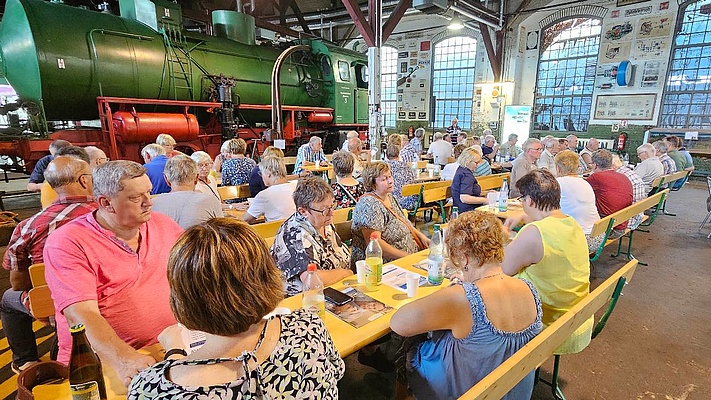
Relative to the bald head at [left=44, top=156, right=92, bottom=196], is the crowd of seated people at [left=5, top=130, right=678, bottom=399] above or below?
below

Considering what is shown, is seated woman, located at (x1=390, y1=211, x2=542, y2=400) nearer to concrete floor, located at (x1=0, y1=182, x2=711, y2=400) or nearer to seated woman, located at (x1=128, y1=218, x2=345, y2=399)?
seated woman, located at (x1=128, y1=218, x2=345, y2=399)

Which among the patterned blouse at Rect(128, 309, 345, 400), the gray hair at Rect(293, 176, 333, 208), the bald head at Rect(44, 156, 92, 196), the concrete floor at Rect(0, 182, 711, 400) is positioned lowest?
the concrete floor at Rect(0, 182, 711, 400)

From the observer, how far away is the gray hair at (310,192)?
6.57ft

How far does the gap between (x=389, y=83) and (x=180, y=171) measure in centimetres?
1486

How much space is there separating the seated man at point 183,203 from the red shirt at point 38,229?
456 millimetres

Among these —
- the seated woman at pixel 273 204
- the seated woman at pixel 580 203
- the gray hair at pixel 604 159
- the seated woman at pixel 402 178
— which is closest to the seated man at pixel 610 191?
the gray hair at pixel 604 159

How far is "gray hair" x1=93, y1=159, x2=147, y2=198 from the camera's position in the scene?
64.2 inches

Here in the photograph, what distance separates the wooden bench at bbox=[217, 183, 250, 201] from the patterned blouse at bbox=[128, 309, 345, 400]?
3548mm

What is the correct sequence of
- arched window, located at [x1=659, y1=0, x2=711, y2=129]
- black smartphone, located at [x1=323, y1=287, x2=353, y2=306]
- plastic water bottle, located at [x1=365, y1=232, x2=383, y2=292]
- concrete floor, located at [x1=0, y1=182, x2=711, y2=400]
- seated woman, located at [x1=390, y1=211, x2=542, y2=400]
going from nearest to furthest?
seated woman, located at [x1=390, y1=211, x2=542, y2=400], black smartphone, located at [x1=323, y1=287, x2=353, y2=306], plastic water bottle, located at [x1=365, y1=232, x2=383, y2=292], concrete floor, located at [x1=0, y1=182, x2=711, y2=400], arched window, located at [x1=659, y1=0, x2=711, y2=129]

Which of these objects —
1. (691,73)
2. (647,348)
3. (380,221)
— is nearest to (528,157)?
(647,348)

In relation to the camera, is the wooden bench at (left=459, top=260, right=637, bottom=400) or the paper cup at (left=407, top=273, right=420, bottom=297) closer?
the wooden bench at (left=459, top=260, right=637, bottom=400)

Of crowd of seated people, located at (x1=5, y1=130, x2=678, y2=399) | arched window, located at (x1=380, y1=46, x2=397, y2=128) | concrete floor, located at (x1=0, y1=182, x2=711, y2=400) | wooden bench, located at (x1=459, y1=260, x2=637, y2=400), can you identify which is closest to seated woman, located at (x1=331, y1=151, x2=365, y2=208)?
crowd of seated people, located at (x1=5, y1=130, x2=678, y2=399)

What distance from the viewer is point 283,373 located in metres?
0.90

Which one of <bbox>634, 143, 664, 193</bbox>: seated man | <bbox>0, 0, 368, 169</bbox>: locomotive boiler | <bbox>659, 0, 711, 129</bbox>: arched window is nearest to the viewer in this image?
<bbox>0, 0, 368, 169</bbox>: locomotive boiler
